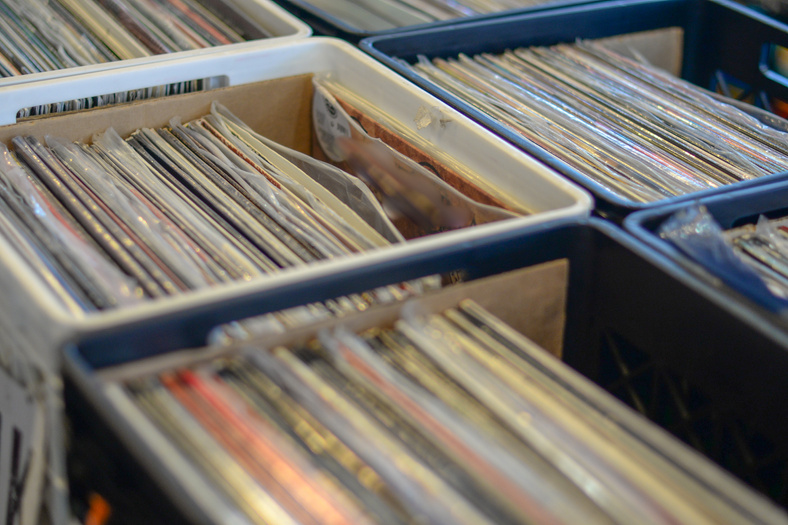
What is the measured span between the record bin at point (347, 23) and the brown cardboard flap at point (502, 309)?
0.65m

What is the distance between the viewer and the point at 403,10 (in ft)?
5.45

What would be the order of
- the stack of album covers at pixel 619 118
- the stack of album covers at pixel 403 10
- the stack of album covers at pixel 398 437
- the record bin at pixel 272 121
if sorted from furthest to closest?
1. the stack of album covers at pixel 403 10
2. the stack of album covers at pixel 619 118
3. the record bin at pixel 272 121
4. the stack of album covers at pixel 398 437

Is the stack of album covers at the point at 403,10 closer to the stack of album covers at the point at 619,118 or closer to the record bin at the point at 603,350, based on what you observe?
the stack of album covers at the point at 619,118

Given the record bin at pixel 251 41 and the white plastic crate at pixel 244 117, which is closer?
the white plastic crate at pixel 244 117

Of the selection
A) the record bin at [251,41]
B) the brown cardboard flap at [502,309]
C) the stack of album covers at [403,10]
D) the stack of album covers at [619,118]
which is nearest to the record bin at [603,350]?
the brown cardboard flap at [502,309]

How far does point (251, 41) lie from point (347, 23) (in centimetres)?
21

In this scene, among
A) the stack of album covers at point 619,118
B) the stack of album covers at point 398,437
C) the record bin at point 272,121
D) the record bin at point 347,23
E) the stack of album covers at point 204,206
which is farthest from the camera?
the record bin at point 347,23

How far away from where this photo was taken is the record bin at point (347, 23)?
1.42 metres

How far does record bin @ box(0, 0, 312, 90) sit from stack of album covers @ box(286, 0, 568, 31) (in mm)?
124

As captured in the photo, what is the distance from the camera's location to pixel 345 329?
2.71 ft

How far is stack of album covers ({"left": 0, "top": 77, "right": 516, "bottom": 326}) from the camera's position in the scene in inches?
35.9

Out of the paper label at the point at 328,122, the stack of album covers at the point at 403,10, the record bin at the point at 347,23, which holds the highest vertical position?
the record bin at the point at 347,23

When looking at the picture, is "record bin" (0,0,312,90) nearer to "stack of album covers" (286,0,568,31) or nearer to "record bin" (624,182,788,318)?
"stack of album covers" (286,0,568,31)

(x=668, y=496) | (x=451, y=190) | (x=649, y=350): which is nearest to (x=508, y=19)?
(x=451, y=190)
